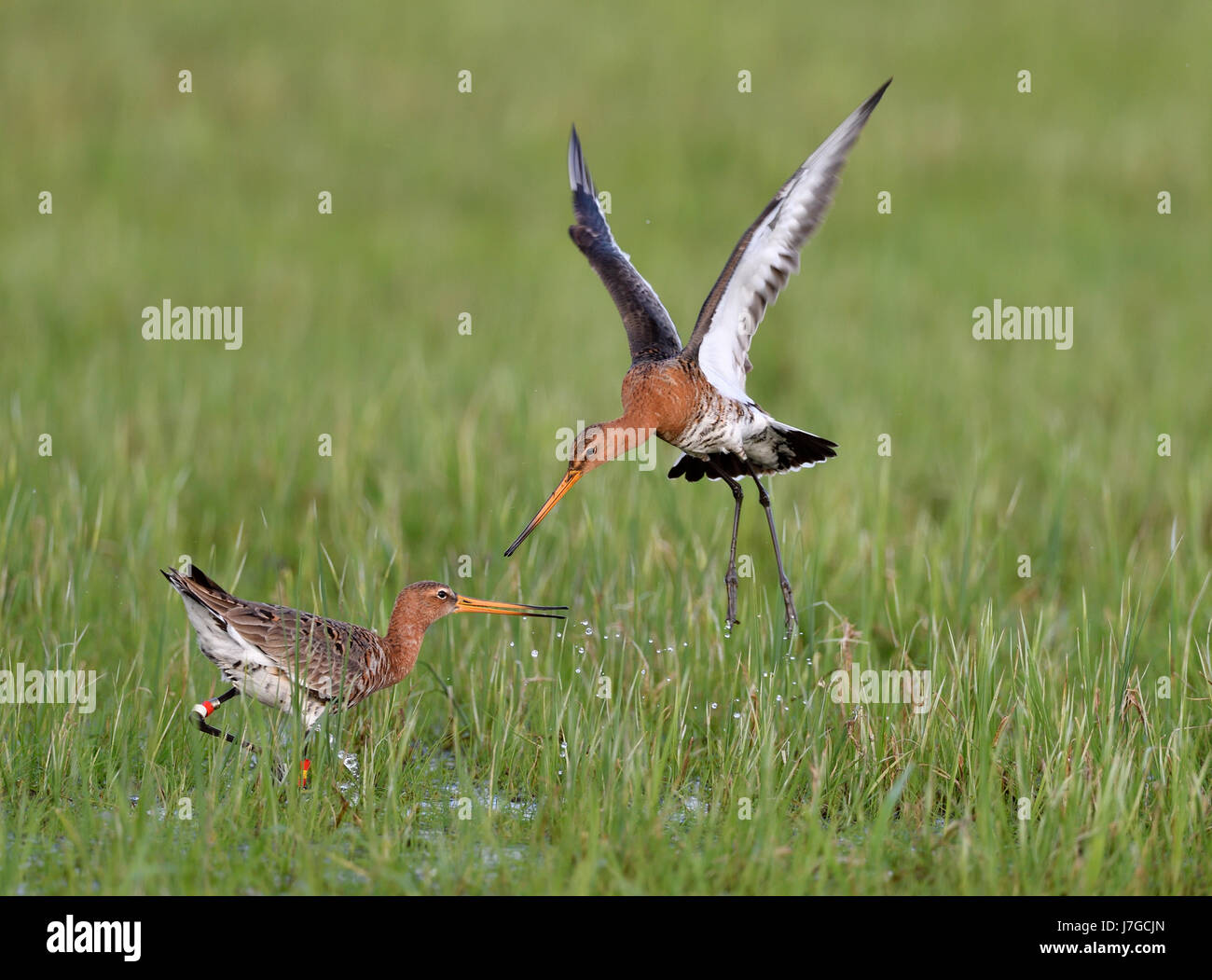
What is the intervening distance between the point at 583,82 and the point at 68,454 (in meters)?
14.1

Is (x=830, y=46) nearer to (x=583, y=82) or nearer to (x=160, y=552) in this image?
(x=583, y=82)

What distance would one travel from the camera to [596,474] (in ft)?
30.3

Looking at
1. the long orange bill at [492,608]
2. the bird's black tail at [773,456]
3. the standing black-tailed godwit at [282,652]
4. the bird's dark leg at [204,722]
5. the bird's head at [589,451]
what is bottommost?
the bird's dark leg at [204,722]

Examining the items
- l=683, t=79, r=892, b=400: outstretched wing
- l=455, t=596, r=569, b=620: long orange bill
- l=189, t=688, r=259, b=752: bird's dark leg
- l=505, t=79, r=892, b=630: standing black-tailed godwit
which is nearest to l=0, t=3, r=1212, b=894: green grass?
l=189, t=688, r=259, b=752: bird's dark leg

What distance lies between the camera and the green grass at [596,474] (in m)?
5.02

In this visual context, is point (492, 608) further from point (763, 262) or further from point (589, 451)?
point (763, 262)

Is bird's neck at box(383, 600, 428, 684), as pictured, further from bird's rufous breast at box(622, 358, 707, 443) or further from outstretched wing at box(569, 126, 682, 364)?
outstretched wing at box(569, 126, 682, 364)

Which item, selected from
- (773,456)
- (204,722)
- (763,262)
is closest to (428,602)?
(204,722)

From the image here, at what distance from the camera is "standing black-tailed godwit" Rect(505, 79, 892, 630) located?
18.0 ft

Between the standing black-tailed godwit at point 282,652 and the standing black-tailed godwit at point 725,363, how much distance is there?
0.83m

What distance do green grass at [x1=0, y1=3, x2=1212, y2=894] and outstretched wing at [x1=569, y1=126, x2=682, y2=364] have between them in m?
1.15

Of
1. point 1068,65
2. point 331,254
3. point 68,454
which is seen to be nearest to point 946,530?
point 68,454

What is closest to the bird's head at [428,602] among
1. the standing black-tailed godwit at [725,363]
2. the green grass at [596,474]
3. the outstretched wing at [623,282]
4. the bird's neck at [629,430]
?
Result: the green grass at [596,474]

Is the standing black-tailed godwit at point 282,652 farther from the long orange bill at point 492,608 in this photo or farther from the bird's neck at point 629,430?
the bird's neck at point 629,430
